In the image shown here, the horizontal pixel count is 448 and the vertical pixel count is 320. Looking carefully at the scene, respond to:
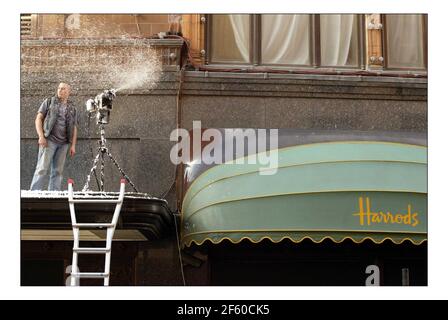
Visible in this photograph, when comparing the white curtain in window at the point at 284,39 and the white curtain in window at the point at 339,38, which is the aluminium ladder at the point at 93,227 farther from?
the white curtain in window at the point at 339,38

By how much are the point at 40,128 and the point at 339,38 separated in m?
4.04

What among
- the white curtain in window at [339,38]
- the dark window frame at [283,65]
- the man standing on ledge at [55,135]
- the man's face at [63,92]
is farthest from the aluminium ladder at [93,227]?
the white curtain in window at [339,38]

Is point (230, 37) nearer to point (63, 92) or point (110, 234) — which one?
point (63, 92)

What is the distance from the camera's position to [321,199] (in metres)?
10.1

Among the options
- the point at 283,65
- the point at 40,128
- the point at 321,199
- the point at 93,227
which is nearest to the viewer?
the point at 93,227

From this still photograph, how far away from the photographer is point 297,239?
9992 mm

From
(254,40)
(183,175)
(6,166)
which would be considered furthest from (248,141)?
(6,166)

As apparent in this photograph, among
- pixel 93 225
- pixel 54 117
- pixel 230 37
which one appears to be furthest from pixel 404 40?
pixel 93 225

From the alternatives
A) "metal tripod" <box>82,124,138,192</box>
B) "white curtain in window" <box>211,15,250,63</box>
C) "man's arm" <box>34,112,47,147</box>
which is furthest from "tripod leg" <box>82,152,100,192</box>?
"white curtain in window" <box>211,15,250,63</box>

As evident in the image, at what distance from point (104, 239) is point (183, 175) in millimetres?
1215

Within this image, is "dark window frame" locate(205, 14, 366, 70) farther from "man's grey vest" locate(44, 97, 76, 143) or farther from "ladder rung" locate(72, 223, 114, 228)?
"ladder rung" locate(72, 223, 114, 228)

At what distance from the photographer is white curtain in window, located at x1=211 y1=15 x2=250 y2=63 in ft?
38.5

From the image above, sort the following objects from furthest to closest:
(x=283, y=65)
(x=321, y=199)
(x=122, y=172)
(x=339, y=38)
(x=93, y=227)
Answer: (x=339, y=38), (x=283, y=65), (x=122, y=172), (x=321, y=199), (x=93, y=227)

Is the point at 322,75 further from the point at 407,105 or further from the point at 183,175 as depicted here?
the point at 183,175
